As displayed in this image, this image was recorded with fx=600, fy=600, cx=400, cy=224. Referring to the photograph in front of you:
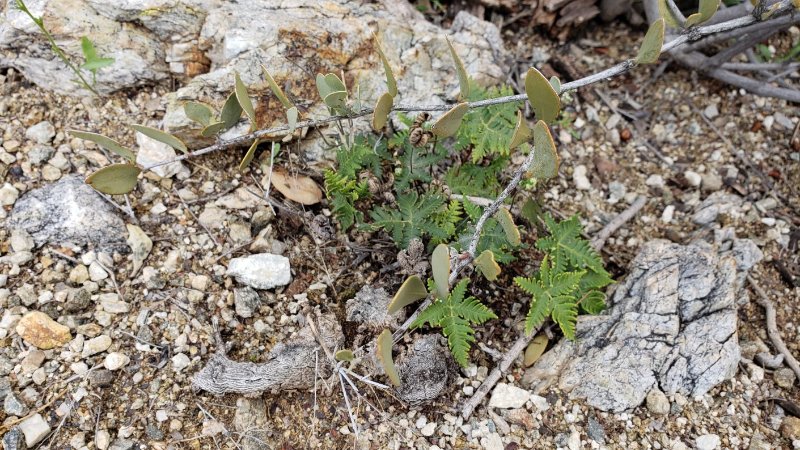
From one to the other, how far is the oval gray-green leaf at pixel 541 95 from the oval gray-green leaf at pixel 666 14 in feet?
2.07

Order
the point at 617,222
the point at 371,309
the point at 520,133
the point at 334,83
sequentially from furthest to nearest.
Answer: the point at 617,222, the point at 371,309, the point at 334,83, the point at 520,133

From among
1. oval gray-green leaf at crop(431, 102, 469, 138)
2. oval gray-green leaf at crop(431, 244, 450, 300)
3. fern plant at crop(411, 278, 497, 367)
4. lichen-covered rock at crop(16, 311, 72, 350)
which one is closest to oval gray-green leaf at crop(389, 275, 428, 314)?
oval gray-green leaf at crop(431, 244, 450, 300)

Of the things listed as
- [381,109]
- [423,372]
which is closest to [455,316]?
[423,372]

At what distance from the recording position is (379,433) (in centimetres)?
271

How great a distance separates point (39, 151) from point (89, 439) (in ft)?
4.99

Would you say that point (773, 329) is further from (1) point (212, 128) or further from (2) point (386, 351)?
(1) point (212, 128)

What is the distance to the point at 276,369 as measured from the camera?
269 centimetres

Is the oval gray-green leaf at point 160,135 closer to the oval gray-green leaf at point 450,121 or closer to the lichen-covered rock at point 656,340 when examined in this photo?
the oval gray-green leaf at point 450,121

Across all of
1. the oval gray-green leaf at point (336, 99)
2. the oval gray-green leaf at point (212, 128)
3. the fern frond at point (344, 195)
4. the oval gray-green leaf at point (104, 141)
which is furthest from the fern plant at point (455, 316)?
the oval gray-green leaf at point (104, 141)

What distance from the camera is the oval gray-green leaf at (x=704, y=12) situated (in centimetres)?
239

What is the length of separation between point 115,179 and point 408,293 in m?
1.40

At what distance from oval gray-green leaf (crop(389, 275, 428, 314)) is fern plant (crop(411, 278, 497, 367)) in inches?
7.6

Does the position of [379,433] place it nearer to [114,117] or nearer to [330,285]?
[330,285]

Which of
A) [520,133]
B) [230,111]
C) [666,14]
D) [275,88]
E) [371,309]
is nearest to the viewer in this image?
[520,133]
